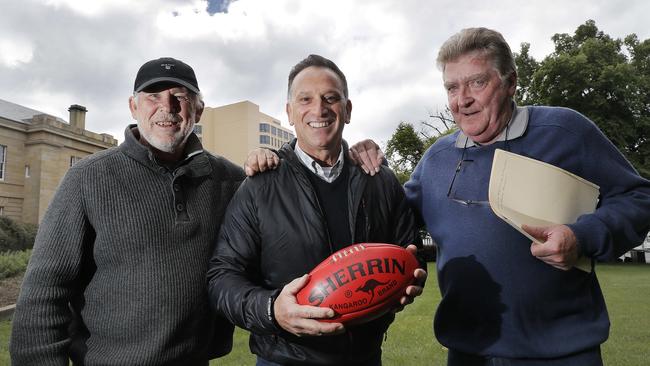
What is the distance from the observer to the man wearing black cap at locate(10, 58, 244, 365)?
8.33 ft

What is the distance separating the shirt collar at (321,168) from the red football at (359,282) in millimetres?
502

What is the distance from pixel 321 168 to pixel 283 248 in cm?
55

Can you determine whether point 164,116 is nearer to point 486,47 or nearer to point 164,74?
point 164,74

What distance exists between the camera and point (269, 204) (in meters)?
2.47

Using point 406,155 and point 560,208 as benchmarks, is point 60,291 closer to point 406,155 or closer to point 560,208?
point 560,208

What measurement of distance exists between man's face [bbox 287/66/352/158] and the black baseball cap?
0.81m

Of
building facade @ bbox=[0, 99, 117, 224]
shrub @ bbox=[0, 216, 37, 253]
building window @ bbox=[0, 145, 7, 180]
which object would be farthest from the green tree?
building window @ bbox=[0, 145, 7, 180]

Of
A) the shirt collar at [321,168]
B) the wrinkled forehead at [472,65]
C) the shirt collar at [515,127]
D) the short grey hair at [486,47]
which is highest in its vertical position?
the short grey hair at [486,47]

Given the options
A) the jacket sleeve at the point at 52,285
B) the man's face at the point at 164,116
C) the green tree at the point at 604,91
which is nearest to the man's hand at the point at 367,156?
the man's face at the point at 164,116

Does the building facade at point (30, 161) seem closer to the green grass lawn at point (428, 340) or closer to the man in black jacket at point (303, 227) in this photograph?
the green grass lawn at point (428, 340)

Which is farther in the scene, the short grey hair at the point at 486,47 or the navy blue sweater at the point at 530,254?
the short grey hair at the point at 486,47

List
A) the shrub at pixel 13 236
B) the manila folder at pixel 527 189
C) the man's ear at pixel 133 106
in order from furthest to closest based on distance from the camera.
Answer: the shrub at pixel 13 236 → the man's ear at pixel 133 106 → the manila folder at pixel 527 189

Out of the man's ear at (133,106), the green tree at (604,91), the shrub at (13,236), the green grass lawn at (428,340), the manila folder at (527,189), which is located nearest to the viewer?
the manila folder at (527,189)

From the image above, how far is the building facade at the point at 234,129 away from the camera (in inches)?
3661
